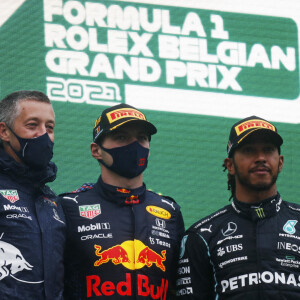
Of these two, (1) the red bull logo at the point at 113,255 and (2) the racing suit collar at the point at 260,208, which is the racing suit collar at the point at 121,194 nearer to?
(1) the red bull logo at the point at 113,255

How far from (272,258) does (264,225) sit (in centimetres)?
19

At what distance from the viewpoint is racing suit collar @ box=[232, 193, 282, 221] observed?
171 inches

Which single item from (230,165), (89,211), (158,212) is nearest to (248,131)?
(230,165)

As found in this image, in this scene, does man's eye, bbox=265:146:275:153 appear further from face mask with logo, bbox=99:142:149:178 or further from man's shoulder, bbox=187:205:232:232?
face mask with logo, bbox=99:142:149:178

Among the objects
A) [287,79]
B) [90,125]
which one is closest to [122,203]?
[90,125]

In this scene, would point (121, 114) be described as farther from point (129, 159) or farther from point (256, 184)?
point (256, 184)

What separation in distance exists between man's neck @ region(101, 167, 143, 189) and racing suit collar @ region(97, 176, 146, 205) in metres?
0.02

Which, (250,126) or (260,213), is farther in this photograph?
(250,126)

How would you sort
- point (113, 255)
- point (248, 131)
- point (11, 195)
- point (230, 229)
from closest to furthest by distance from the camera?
point (11, 195) → point (113, 255) → point (230, 229) → point (248, 131)

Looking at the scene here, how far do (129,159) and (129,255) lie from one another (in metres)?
0.46

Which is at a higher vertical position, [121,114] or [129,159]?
[121,114]

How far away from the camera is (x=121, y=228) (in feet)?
14.2

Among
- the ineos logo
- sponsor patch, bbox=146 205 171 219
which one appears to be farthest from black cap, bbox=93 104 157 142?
the ineos logo

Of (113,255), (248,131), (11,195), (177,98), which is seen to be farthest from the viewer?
(177,98)
